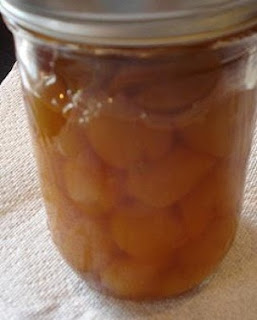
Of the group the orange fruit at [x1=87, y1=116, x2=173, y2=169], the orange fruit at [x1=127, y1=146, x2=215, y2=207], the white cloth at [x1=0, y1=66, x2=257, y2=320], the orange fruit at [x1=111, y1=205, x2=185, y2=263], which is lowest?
the white cloth at [x1=0, y1=66, x2=257, y2=320]

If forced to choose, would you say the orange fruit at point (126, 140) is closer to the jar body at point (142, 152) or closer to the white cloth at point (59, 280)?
the jar body at point (142, 152)

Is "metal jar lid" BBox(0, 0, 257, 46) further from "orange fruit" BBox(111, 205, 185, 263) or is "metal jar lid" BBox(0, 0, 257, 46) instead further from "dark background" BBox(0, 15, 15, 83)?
"dark background" BBox(0, 15, 15, 83)

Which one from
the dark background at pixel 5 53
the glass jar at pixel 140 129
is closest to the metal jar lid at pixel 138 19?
the glass jar at pixel 140 129

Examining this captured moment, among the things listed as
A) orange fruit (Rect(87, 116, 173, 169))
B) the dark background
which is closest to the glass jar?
orange fruit (Rect(87, 116, 173, 169))

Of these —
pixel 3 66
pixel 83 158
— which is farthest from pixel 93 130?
pixel 3 66

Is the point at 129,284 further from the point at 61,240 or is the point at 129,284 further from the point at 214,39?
the point at 214,39

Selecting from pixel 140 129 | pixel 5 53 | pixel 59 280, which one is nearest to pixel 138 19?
pixel 140 129

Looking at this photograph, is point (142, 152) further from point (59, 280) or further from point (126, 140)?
point (59, 280)
